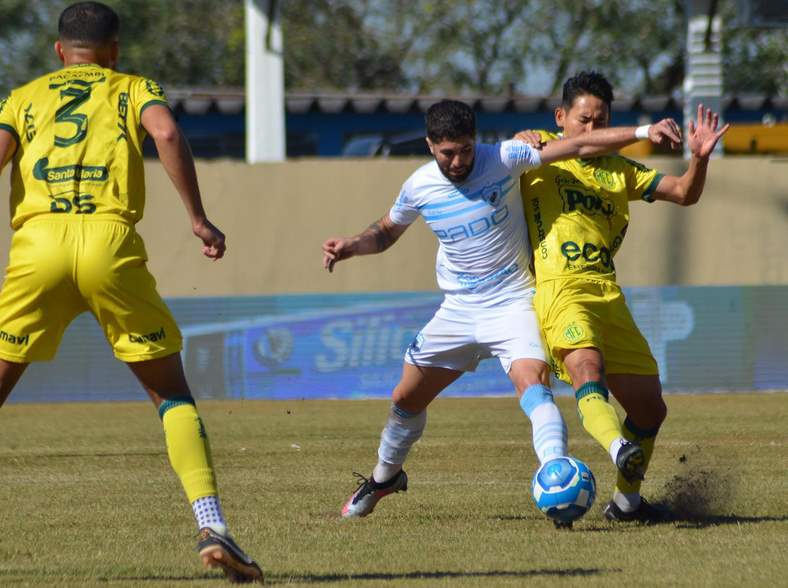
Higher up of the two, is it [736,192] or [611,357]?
[611,357]

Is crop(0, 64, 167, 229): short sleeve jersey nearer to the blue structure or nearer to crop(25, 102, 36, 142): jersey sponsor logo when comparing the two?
crop(25, 102, 36, 142): jersey sponsor logo

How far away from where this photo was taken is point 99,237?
5.12 m

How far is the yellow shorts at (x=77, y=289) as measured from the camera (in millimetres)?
5082

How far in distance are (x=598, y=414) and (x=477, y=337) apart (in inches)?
27.0

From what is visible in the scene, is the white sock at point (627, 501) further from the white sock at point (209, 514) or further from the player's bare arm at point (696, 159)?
the white sock at point (209, 514)

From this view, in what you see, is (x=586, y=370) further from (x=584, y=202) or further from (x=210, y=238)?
(x=210, y=238)

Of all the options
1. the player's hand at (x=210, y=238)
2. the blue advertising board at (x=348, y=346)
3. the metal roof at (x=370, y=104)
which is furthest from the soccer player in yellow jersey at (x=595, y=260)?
the metal roof at (x=370, y=104)

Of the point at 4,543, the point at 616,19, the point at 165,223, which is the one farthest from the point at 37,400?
the point at 616,19

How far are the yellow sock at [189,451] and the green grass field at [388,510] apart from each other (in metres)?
0.41

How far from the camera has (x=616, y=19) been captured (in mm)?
37812

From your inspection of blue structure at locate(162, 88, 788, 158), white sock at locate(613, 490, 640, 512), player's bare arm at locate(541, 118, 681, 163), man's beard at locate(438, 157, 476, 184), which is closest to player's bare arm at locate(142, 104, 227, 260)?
man's beard at locate(438, 157, 476, 184)

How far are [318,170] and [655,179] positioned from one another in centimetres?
1008

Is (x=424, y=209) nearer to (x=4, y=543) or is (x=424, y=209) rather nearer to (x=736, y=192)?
(x=4, y=543)

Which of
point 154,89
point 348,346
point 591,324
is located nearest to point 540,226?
point 591,324
